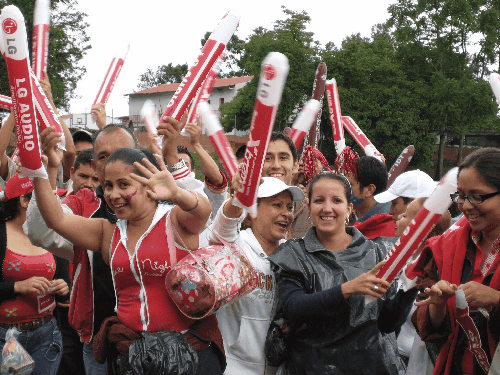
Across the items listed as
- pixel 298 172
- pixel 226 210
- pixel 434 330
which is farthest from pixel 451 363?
pixel 298 172

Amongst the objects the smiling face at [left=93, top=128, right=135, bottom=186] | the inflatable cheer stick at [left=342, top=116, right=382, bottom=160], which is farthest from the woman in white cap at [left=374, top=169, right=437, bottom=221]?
the smiling face at [left=93, top=128, right=135, bottom=186]

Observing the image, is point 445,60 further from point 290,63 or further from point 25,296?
point 25,296

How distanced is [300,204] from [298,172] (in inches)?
20.3

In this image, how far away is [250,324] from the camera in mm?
2590

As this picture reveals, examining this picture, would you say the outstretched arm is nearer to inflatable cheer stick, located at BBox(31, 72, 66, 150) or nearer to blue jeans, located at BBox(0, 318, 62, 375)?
inflatable cheer stick, located at BBox(31, 72, 66, 150)

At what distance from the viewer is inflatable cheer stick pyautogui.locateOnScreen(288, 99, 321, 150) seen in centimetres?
358

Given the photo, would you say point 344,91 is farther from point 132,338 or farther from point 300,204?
point 132,338

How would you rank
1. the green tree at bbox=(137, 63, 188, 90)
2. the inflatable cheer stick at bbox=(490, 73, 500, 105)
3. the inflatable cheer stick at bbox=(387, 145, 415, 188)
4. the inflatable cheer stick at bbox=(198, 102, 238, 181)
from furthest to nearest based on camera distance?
1. the green tree at bbox=(137, 63, 188, 90)
2. the inflatable cheer stick at bbox=(387, 145, 415, 188)
3. the inflatable cheer stick at bbox=(490, 73, 500, 105)
4. the inflatable cheer stick at bbox=(198, 102, 238, 181)

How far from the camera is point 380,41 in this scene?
31062 millimetres

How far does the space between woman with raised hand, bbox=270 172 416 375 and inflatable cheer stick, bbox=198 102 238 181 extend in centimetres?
48

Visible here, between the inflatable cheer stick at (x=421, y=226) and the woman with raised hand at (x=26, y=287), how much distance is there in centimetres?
221

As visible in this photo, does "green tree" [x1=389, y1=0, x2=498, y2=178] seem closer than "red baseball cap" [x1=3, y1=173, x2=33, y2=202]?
No

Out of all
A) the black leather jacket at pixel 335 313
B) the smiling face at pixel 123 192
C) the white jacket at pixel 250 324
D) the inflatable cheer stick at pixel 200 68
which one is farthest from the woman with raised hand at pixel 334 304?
the inflatable cheer stick at pixel 200 68

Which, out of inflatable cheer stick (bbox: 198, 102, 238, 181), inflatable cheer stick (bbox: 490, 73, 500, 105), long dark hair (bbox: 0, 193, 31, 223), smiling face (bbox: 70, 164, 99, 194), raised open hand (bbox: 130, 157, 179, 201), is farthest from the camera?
smiling face (bbox: 70, 164, 99, 194)
